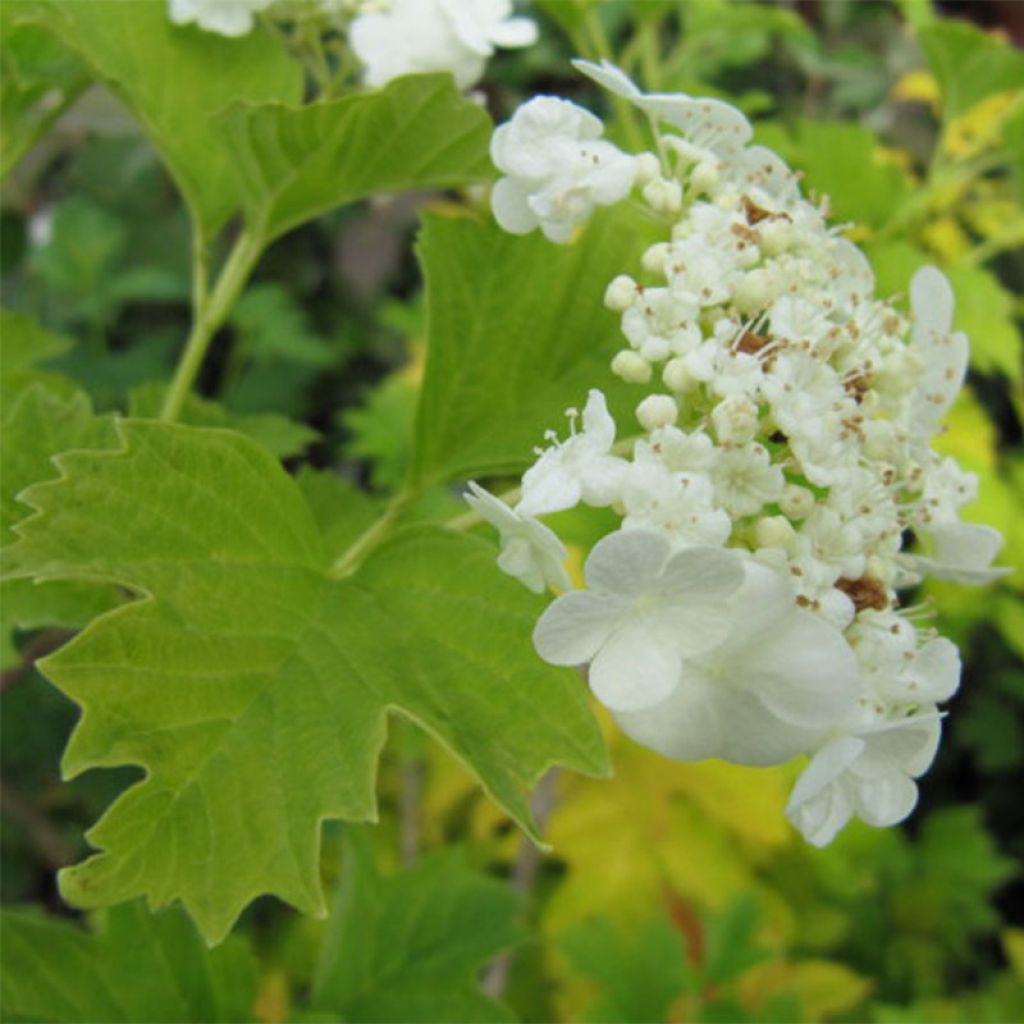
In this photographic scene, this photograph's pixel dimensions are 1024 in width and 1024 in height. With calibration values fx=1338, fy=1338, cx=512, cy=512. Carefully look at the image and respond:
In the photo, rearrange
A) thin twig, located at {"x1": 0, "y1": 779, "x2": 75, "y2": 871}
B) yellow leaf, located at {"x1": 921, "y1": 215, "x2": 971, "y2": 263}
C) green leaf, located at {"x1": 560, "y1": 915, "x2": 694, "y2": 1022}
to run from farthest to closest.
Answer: yellow leaf, located at {"x1": 921, "y1": 215, "x2": 971, "y2": 263} < thin twig, located at {"x1": 0, "y1": 779, "x2": 75, "y2": 871} < green leaf, located at {"x1": 560, "y1": 915, "x2": 694, "y2": 1022}

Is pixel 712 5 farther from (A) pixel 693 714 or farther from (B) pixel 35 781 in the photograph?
(B) pixel 35 781

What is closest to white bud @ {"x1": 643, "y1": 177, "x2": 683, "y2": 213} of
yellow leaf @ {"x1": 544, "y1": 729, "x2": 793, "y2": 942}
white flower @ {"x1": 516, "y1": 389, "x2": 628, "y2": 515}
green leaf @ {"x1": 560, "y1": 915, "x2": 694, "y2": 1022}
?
white flower @ {"x1": 516, "y1": 389, "x2": 628, "y2": 515}

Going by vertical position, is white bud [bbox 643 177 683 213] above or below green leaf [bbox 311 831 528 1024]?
above

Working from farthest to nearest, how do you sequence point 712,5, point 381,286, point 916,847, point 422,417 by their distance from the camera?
1. point 381,286
2. point 916,847
3. point 712,5
4. point 422,417

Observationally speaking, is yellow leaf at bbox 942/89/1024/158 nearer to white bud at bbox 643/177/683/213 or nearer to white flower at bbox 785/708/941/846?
white bud at bbox 643/177/683/213

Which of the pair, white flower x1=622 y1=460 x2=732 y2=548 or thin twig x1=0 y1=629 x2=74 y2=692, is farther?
thin twig x1=0 y1=629 x2=74 y2=692

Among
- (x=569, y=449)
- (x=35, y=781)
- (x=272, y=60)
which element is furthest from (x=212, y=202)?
(x=35, y=781)

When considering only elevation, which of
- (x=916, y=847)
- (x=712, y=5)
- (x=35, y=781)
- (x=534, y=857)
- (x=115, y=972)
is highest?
(x=712, y=5)

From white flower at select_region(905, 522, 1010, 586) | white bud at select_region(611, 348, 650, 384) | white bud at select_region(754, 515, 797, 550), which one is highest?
white bud at select_region(611, 348, 650, 384)
